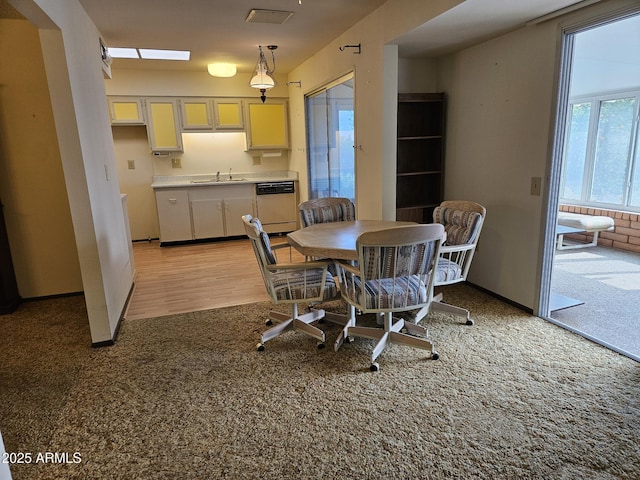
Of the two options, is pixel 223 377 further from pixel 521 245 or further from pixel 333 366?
pixel 521 245

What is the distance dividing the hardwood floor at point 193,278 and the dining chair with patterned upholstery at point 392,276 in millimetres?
1416

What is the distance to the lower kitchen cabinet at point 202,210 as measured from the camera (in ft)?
18.9

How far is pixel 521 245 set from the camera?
320 cm

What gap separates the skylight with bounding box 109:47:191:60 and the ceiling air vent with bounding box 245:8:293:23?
154 centimetres

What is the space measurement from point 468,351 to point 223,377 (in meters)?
1.57

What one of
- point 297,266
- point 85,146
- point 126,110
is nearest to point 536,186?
point 297,266

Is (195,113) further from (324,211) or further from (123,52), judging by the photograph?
(324,211)

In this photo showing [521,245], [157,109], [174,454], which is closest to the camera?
[174,454]

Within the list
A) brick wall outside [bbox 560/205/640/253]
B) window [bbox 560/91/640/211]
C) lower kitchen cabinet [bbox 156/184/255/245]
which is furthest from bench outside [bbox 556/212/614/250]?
lower kitchen cabinet [bbox 156/184/255/245]

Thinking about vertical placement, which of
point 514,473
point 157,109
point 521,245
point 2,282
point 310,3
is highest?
point 310,3

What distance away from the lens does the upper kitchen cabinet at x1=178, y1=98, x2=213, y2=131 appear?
5855mm

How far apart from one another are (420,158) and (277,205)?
276cm

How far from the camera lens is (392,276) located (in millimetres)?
2191

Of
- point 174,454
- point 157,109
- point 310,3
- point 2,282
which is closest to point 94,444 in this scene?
point 174,454
